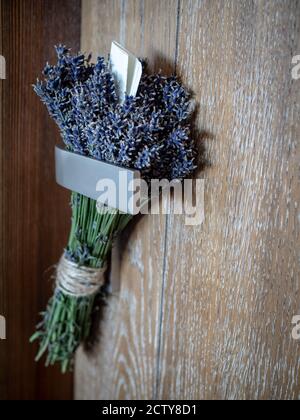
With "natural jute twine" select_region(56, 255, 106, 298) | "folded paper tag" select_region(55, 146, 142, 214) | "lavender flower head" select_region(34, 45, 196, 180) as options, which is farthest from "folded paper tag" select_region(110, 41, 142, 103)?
"natural jute twine" select_region(56, 255, 106, 298)

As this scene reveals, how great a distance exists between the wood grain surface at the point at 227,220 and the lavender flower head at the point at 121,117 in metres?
0.05

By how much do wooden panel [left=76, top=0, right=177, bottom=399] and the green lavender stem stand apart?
0.22 feet

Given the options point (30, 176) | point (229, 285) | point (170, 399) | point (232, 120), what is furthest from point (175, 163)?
point (170, 399)

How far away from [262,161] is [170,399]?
524mm

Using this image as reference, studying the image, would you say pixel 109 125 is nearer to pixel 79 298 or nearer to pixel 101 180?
pixel 101 180

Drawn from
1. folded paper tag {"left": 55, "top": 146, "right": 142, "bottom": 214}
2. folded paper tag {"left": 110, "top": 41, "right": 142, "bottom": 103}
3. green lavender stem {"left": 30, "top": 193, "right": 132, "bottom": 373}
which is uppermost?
folded paper tag {"left": 110, "top": 41, "right": 142, "bottom": 103}

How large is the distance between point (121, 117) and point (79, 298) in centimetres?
39

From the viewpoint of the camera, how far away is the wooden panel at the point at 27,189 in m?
0.79

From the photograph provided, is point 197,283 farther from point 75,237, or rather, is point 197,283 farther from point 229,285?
point 75,237

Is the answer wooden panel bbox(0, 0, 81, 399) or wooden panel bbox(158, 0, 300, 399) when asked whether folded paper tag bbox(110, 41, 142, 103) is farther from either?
wooden panel bbox(0, 0, 81, 399)

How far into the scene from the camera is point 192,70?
702mm

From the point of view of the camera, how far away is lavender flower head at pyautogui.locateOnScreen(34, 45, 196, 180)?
0.64 meters

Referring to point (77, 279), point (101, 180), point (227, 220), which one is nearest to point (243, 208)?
point (227, 220)

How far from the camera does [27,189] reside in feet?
2.83
